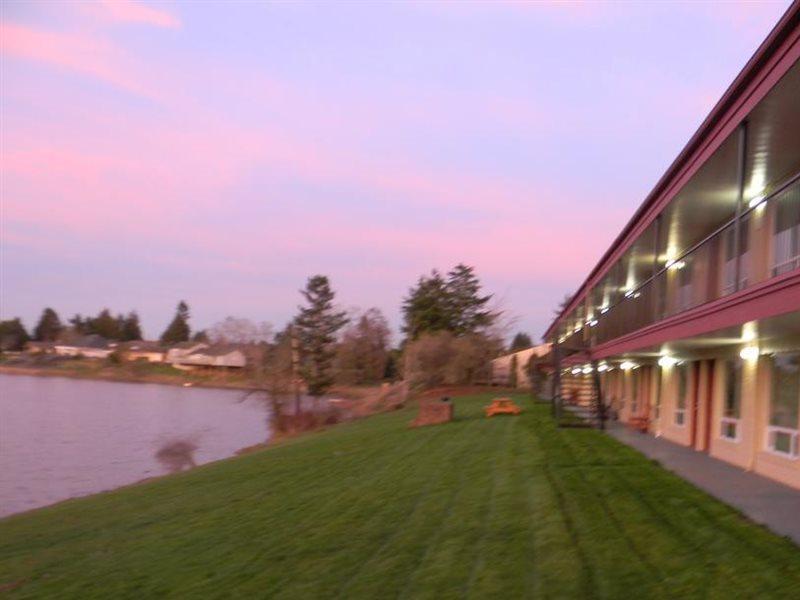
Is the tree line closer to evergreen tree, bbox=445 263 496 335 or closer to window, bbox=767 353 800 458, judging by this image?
evergreen tree, bbox=445 263 496 335

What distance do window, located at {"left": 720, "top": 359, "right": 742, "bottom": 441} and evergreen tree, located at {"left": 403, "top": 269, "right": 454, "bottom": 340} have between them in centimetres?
4824

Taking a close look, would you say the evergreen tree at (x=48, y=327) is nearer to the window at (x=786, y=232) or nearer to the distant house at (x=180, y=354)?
the distant house at (x=180, y=354)

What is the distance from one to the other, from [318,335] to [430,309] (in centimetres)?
939

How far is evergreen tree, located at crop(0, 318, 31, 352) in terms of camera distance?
101 metres

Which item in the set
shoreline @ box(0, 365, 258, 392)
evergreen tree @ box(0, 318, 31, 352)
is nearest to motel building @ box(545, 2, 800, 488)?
shoreline @ box(0, 365, 258, 392)

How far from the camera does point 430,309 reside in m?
67.6

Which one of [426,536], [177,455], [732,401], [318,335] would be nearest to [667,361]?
[732,401]

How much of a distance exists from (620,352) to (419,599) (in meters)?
13.5

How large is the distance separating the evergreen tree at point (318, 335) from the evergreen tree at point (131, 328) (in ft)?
211

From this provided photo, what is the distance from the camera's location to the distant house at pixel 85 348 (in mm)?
90062

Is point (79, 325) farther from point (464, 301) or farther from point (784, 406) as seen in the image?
point (784, 406)

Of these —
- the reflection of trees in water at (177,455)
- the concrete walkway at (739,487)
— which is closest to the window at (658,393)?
the concrete walkway at (739,487)

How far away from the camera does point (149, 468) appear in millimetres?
27844

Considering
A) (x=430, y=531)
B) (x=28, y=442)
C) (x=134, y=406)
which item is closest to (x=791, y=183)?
(x=430, y=531)
